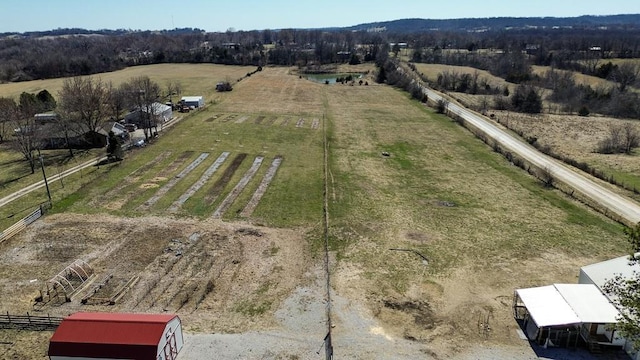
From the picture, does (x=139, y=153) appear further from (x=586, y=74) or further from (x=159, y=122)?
(x=586, y=74)

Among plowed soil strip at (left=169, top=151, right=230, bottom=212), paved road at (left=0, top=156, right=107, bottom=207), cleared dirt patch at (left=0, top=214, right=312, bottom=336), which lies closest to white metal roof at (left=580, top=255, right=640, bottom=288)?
cleared dirt patch at (left=0, top=214, right=312, bottom=336)

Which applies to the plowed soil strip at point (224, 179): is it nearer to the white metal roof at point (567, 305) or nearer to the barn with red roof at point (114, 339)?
the barn with red roof at point (114, 339)

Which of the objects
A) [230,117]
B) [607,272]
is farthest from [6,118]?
[607,272]

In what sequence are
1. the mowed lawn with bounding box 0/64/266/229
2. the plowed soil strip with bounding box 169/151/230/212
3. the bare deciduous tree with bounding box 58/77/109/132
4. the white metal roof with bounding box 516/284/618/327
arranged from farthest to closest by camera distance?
the bare deciduous tree with bounding box 58/77/109/132 → the plowed soil strip with bounding box 169/151/230/212 → the mowed lawn with bounding box 0/64/266/229 → the white metal roof with bounding box 516/284/618/327

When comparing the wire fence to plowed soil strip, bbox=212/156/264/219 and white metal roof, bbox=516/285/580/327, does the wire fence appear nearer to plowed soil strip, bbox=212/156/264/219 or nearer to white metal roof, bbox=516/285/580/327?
plowed soil strip, bbox=212/156/264/219

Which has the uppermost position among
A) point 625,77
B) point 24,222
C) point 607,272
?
point 625,77

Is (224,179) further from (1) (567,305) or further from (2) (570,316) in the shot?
(2) (570,316)

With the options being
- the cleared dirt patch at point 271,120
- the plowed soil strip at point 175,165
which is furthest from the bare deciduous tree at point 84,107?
the cleared dirt patch at point 271,120
